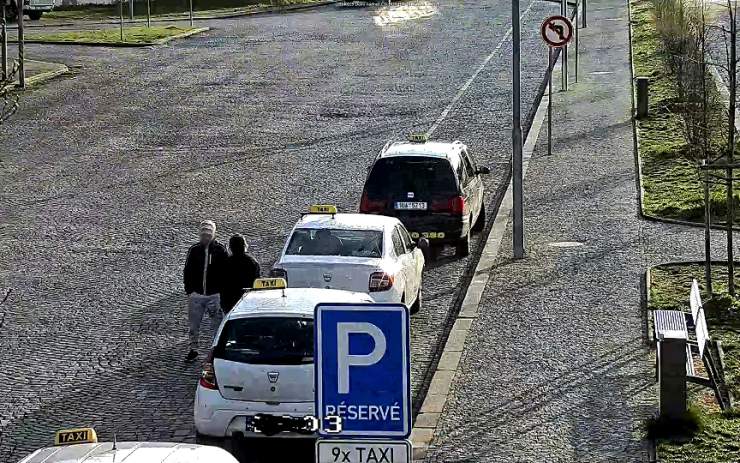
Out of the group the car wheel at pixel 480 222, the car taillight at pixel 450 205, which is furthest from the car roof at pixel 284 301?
the car wheel at pixel 480 222

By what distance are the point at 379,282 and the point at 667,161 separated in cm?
1394

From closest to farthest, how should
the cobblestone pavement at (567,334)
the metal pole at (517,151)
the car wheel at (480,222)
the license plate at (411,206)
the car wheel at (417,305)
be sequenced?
the cobblestone pavement at (567,334)
the car wheel at (417,305)
the metal pole at (517,151)
the license plate at (411,206)
the car wheel at (480,222)

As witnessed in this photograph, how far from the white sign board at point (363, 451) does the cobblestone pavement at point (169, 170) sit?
653 cm

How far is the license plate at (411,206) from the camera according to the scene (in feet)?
68.9

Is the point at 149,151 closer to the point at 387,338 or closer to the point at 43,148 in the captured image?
the point at 43,148

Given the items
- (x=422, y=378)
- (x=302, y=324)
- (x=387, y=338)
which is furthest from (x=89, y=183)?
(x=387, y=338)

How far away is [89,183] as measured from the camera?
27.2 m

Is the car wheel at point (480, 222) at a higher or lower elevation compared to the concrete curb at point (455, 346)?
higher

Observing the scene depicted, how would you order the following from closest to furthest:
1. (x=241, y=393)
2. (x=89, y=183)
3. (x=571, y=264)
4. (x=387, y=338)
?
(x=387, y=338) < (x=241, y=393) < (x=571, y=264) < (x=89, y=183)

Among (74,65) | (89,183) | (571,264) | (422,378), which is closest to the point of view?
(422,378)

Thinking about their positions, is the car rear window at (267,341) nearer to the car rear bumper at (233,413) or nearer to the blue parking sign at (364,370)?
the car rear bumper at (233,413)

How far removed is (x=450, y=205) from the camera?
20.9 m

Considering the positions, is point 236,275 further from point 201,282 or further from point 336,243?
point 336,243

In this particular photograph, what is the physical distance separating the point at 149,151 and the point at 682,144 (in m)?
11.3
